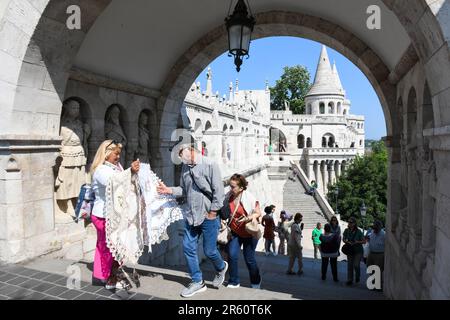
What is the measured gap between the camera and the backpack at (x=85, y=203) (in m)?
3.24

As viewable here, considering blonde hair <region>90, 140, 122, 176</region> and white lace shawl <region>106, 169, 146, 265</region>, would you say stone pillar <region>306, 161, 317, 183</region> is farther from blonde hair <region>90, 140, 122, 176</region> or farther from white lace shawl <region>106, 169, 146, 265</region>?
blonde hair <region>90, 140, 122, 176</region>

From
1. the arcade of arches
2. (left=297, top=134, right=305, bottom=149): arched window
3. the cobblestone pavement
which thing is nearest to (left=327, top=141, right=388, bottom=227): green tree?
(left=297, top=134, right=305, bottom=149): arched window

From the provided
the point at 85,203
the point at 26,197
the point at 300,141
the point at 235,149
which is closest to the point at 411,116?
the point at 85,203

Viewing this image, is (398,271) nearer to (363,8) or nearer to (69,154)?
(363,8)

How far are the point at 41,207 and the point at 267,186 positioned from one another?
84.7 ft

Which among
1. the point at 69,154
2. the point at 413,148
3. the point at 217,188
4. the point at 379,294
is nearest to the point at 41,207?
the point at 69,154

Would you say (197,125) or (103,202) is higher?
(197,125)

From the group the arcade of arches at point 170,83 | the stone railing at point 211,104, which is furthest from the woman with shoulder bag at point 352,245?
the stone railing at point 211,104

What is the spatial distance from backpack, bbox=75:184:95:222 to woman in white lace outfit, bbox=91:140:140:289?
6 centimetres

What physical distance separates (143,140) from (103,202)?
3.23 m

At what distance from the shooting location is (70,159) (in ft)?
15.0

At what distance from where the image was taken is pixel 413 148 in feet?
14.3

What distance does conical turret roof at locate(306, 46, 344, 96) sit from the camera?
44375mm

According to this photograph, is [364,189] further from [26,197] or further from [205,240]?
[26,197]
